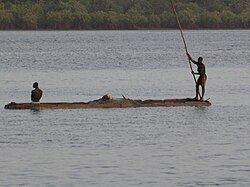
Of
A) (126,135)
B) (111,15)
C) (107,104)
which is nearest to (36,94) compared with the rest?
(107,104)

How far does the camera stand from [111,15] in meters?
129

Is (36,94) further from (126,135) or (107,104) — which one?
(126,135)

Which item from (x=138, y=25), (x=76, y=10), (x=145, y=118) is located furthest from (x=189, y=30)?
(x=145, y=118)

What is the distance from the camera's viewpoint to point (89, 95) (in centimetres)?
4441

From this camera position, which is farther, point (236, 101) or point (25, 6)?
point (25, 6)

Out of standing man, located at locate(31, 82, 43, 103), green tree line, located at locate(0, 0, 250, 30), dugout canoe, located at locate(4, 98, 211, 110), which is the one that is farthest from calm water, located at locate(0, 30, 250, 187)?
green tree line, located at locate(0, 0, 250, 30)

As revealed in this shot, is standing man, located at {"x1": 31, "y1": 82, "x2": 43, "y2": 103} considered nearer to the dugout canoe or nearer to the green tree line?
the dugout canoe

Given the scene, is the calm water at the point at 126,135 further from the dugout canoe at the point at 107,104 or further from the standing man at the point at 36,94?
the standing man at the point at 36,94

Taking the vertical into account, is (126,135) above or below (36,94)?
below

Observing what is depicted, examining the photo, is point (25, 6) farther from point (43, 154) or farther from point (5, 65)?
point (43, 154)

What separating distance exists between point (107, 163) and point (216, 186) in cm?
342

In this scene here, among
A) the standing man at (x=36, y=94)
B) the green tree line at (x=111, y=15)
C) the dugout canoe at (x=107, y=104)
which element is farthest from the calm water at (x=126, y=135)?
the green tree line at (x=111, y=15)

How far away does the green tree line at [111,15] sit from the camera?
419 ft

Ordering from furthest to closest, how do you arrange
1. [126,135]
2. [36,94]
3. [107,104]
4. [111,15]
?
[111,15] < [107,104] < [36,94] < [126,135]
